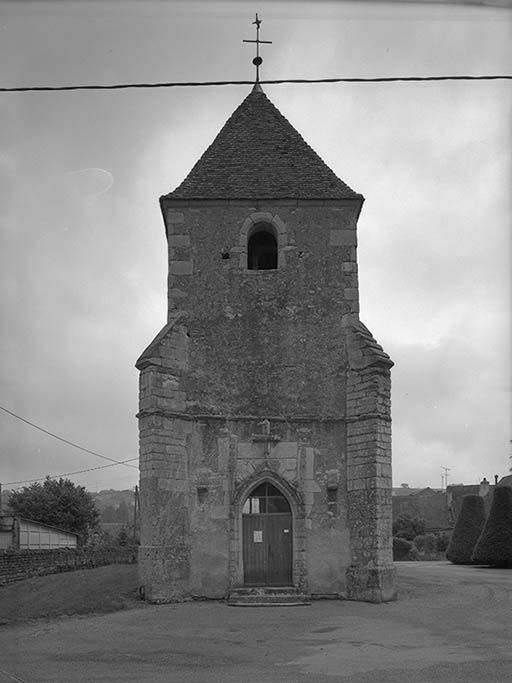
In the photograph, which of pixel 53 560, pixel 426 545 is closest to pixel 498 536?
pixel 53 560

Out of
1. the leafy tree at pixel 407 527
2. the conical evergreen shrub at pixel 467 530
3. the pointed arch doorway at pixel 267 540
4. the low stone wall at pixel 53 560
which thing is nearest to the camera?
the pointed arch doorway at pixel 267 540

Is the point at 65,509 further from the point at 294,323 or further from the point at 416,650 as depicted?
the point at 416,650

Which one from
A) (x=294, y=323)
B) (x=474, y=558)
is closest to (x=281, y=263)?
(x=294, y=323)

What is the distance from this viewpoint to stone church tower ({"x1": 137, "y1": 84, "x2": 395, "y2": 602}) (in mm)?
18781

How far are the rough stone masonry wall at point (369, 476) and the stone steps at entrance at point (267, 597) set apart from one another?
1311mm

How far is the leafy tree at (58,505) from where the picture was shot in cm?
5675

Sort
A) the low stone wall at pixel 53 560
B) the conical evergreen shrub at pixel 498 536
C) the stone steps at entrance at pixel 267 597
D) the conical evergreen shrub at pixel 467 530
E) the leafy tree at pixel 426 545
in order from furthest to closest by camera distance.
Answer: the leafy tree at pixel 426 545, the conical evergreen shrub at pixel 467 530, the conical evergreen shrub at pixel 498 536, the low stone wall at pixel 53 560, the stone steps at entrance at pixel 267 597

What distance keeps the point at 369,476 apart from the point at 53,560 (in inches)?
714

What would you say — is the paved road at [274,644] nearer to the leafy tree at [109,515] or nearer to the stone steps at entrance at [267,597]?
the stone steps at entrance at [267,597]

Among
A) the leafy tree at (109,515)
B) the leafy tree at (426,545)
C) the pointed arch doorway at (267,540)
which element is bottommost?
the leafy tree at (109,515)

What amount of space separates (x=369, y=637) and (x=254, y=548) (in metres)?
6.35

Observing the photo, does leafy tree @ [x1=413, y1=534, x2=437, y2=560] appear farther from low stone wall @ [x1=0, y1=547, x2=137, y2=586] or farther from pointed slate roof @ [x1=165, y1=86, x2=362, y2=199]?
pointed slate roof @ [x1=165, y1=86, x2=362, y2=199]

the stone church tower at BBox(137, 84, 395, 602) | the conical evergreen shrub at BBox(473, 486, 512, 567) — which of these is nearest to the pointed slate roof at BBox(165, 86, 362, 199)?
the stone church tower at BBox(137, 84, 395, 602)

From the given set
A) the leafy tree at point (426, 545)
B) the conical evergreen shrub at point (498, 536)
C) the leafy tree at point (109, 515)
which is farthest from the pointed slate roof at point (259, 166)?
the leafy tree at point (109, 515)
